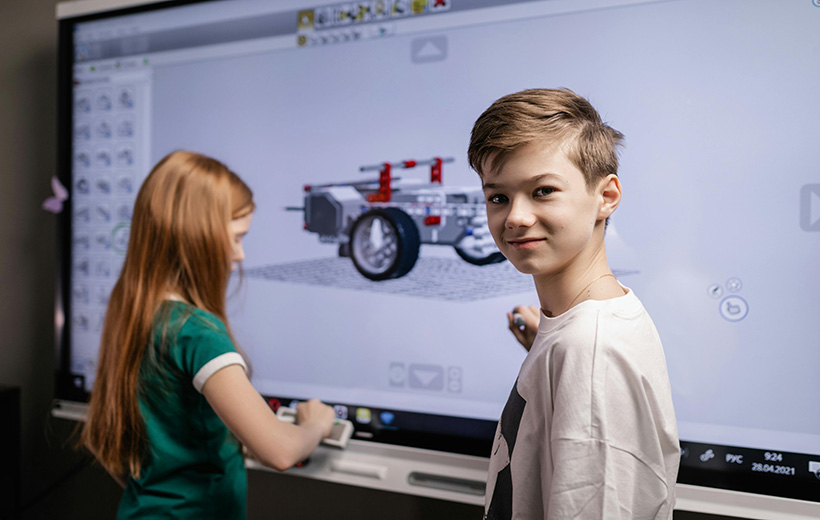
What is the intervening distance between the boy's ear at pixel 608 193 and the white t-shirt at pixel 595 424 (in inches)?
4.7

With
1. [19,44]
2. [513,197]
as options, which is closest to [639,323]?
[513,197]

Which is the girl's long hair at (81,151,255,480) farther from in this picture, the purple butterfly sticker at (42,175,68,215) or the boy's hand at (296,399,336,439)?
the purple butterfly sticker at (42,175,68,215)

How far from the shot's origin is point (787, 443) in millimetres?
1082

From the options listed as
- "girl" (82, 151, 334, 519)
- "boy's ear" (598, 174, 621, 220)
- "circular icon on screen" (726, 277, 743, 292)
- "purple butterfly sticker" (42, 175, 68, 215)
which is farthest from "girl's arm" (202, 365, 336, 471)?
"purple butterfly sticker" (42, 175, 68, 215)

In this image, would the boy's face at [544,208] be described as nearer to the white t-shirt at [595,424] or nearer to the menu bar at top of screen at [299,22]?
the white t-shirt at [595,424]

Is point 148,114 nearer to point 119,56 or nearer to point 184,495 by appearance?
point 119,56

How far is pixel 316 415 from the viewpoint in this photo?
1.34m

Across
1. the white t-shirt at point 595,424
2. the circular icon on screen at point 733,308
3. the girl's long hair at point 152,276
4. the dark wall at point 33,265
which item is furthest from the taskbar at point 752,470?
the dark wall at point 33,265

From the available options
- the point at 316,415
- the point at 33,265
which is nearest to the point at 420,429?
the point at 316,415

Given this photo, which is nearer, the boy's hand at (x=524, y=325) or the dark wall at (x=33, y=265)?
the boy's hand at (x=524, y=325)

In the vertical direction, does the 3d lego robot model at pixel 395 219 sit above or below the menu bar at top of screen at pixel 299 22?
below

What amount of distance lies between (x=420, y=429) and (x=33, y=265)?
1.49 meters

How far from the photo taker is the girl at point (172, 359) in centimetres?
108

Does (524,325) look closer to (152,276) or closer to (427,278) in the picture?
(427,278)
